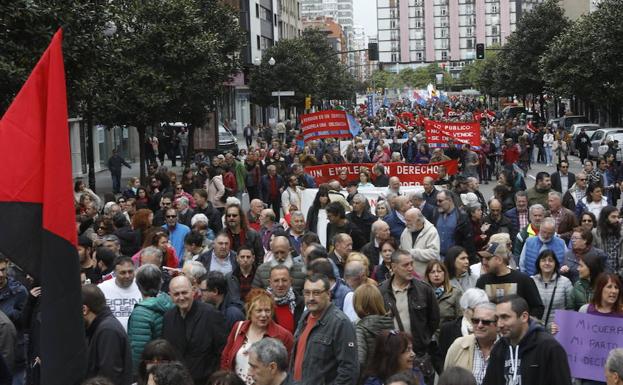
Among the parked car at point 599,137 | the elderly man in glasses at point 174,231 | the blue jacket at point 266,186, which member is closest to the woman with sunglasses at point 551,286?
the elderly man in glasses at point 174,231

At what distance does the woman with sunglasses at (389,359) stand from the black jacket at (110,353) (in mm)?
1626

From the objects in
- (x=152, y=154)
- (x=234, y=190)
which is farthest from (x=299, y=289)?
(x=152, y=154)

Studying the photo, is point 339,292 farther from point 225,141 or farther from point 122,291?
point 225,141

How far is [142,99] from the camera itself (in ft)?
104

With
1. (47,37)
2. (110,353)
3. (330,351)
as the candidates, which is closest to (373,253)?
(330,351)

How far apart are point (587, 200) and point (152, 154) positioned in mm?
27026

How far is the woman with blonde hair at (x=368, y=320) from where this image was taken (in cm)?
764

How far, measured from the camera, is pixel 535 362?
6809mm

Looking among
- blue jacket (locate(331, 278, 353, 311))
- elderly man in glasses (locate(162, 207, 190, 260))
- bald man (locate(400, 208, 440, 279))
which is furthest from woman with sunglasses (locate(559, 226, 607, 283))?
elderly man in glasses (locate(162, 207, 190, 260))

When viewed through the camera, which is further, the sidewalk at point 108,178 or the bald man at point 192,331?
the sidewalk at point 108,178

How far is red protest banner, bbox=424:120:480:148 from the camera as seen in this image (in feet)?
92.1

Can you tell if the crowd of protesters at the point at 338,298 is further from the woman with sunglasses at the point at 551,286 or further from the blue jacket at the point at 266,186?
the blue jacket at the point at 266,186

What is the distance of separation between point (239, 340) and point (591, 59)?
44.0 meters

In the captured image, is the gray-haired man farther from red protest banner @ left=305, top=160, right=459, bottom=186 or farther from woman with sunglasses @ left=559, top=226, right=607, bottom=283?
red protest banner @ left=305, top=160, right=459, bottom=186
